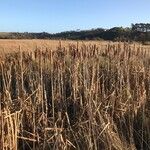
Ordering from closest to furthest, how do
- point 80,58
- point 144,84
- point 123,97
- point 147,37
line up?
point 123,97
point 144,84
point 80,58
point 147,37

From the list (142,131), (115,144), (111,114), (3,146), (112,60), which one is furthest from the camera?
(112,60)

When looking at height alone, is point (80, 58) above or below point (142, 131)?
above

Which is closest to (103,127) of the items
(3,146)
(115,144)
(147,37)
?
(115,144)

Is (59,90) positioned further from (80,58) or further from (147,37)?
(147,37)

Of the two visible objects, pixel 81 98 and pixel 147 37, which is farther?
pixel 147 37

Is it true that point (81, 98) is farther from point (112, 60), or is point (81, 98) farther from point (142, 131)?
point (112, 60)

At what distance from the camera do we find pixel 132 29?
80.8 feet

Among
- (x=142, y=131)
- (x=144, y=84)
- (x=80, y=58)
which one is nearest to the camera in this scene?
(x=142, y=131)

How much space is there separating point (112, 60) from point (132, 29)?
1570 cm

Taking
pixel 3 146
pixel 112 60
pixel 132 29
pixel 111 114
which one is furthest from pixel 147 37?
pixel 3 146

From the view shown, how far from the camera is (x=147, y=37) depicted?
22.2 metres

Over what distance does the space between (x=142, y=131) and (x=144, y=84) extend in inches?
68.9

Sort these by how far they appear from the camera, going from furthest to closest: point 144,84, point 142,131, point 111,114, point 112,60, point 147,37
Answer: point 147,37 → point 112,60 → point 144,84 → point 111,114 → point 142,131

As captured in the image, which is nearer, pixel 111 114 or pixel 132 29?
pixel 111 114
